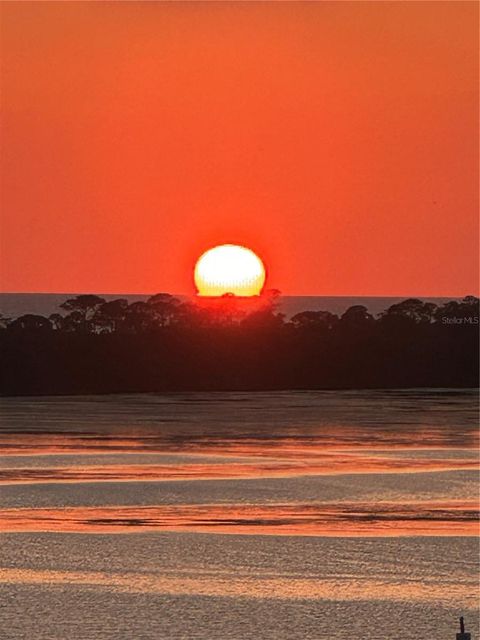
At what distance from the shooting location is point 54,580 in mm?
22938

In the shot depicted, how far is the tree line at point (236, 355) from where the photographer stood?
293 feet

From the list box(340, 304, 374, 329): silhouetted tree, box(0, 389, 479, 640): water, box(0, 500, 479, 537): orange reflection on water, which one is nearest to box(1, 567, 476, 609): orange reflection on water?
box(0, 389, 479, 640): water

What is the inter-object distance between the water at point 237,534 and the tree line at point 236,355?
38976mm

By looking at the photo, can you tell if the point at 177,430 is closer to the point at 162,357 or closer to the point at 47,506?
the point at 47,506

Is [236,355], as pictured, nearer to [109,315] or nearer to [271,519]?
[109,315]

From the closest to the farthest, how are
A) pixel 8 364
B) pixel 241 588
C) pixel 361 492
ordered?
pixel 241 588 < pixel 361 492 < pixel 8 364

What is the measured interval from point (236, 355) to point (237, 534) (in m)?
69.3

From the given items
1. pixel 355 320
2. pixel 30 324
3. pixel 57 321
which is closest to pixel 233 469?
pixel 355 320

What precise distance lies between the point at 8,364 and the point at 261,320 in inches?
896

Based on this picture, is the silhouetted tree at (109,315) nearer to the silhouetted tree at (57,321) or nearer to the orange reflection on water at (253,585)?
the silhouetted tree at (57,321)

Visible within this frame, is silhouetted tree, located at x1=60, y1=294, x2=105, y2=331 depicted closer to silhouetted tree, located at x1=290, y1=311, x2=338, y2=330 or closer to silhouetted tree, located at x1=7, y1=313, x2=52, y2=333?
silhouetted tree, located at x1=7, y1=313, x2=52, y2=333

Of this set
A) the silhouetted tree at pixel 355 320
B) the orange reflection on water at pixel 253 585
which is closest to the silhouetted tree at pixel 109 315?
the silhouetted tree at pixel 355 320

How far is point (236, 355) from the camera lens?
96125 millimetres

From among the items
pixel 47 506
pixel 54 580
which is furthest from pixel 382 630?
pixel 47 506
